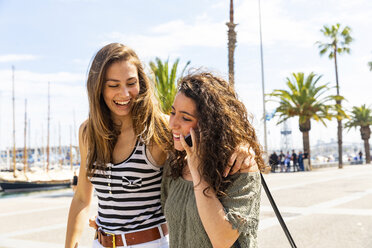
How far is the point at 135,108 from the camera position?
7.64ft

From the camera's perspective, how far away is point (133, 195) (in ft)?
7.11

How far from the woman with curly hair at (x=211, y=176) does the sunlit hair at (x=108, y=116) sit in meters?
0.35

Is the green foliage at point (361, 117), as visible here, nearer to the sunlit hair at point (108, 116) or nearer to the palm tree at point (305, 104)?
the palm tree at point (305, 104)

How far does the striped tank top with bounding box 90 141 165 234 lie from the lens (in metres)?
2.15

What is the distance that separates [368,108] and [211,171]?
180 feet

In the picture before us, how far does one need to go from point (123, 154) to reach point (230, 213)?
831mm

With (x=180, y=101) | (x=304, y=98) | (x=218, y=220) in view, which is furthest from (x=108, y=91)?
(x=304, y=98)

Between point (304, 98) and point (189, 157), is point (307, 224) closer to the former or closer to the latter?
point (189, 157)

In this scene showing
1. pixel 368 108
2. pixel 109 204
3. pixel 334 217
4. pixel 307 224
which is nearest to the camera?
pixel 109 204

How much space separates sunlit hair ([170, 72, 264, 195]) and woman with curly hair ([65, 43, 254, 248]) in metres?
0.26

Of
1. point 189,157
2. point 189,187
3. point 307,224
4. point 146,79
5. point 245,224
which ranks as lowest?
point 307,224

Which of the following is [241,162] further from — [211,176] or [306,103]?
[306,103]

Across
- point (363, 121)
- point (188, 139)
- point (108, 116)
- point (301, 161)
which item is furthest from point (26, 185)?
point (363, 121)

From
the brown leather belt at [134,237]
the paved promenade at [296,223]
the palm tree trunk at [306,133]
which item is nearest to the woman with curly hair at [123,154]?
the brown leather belt at [134,237]
